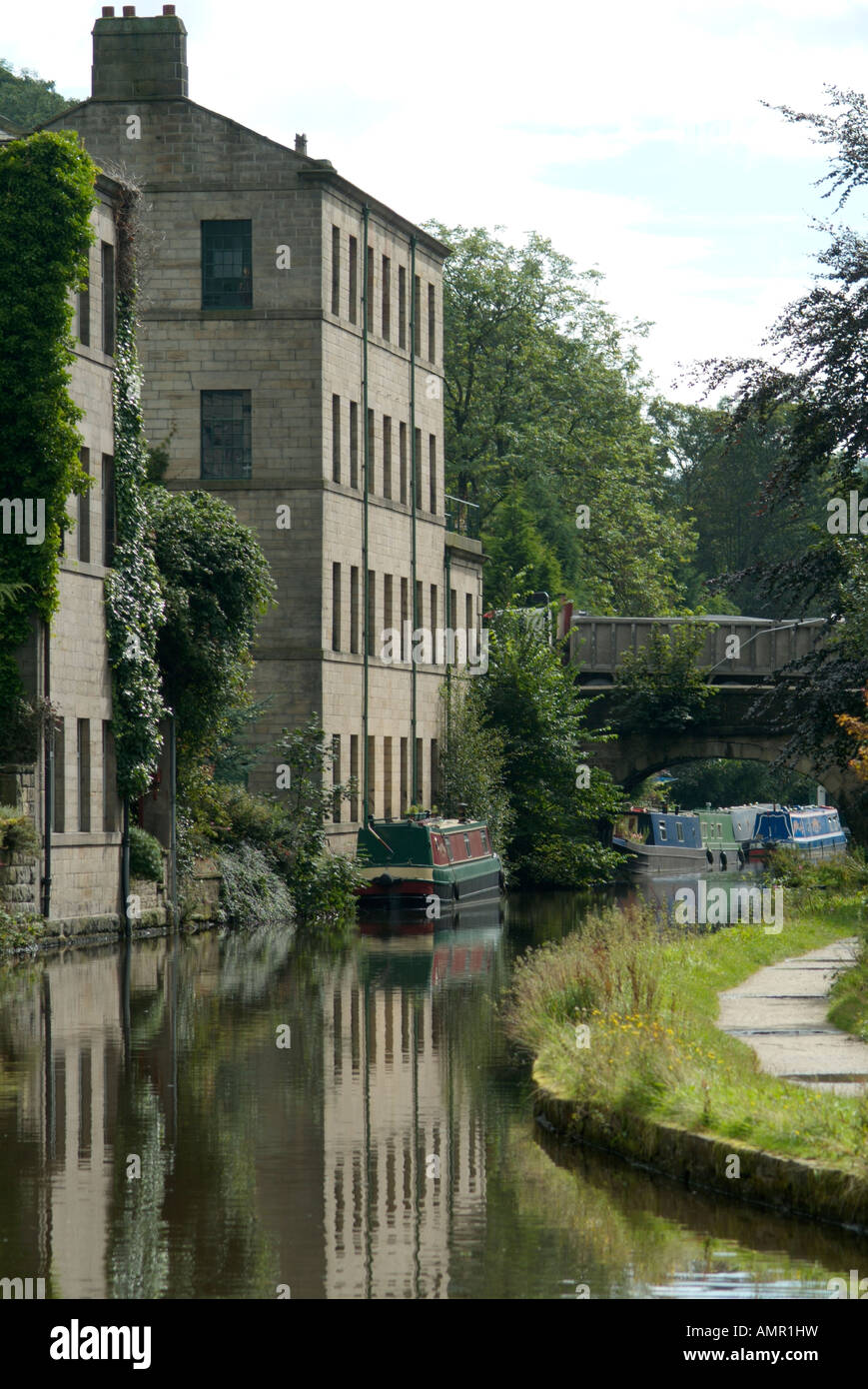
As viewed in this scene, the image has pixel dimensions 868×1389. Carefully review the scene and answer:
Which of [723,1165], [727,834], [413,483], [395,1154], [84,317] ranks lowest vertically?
[727,834]

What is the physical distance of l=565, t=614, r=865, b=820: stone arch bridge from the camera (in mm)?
56219

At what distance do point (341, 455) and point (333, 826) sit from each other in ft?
27.6

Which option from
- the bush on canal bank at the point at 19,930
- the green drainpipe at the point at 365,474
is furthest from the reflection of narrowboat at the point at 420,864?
the bush on canal bank at the point at 19,930

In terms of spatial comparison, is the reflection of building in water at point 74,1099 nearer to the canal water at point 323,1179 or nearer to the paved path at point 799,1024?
the canal water at point 323,1179

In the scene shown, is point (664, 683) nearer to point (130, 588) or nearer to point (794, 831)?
point (794, 831)

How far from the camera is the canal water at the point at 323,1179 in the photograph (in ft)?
33.2

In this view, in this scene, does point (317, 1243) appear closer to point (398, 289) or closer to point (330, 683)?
point (330, 683)

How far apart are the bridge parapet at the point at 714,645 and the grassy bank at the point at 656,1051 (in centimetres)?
3414

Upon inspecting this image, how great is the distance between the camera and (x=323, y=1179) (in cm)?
1266

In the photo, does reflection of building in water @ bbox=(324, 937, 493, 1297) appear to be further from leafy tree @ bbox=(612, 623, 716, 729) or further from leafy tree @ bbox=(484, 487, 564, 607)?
leafy tree @ bbox=(484, 487, 564, 607)

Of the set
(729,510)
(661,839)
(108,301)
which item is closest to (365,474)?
(108,301)

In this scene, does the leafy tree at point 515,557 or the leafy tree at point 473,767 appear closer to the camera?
the leafy tree at point 473,767

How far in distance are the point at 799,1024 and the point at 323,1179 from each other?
254 inches
